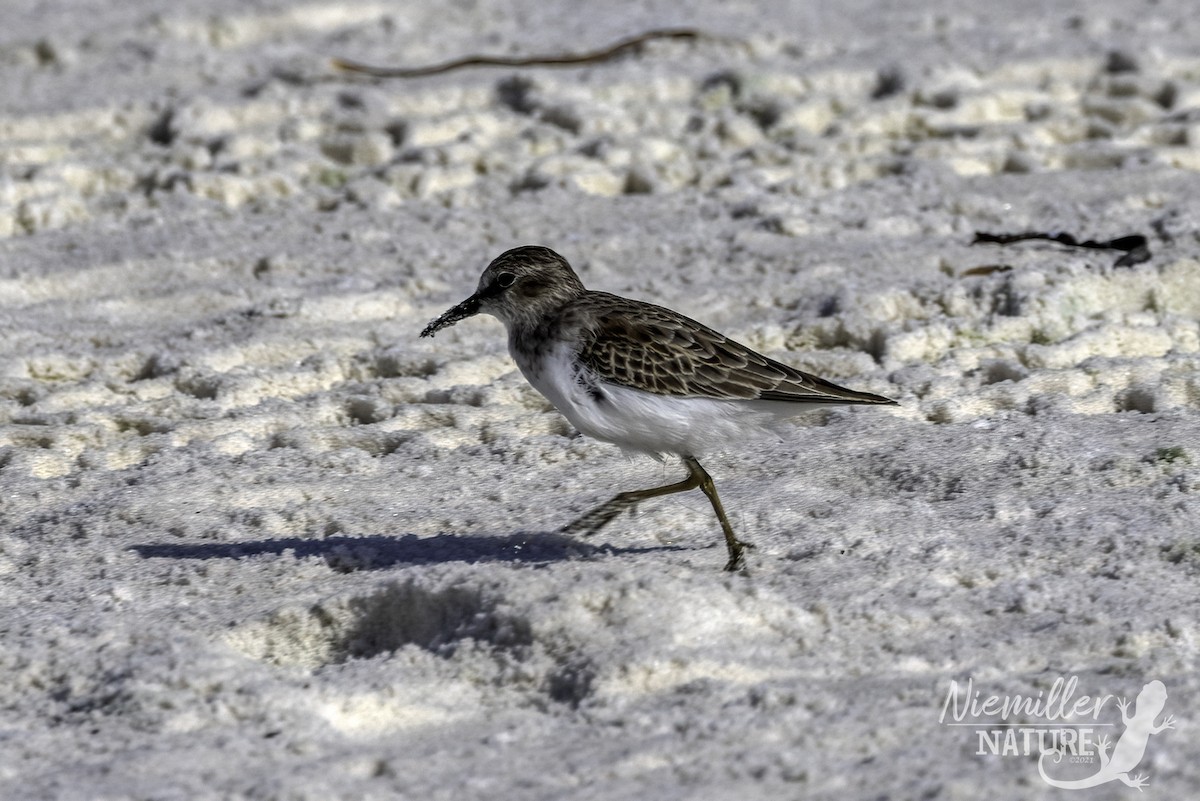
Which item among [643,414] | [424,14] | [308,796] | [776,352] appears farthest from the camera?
[424,14]

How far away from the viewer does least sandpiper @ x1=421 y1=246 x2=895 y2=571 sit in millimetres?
3717

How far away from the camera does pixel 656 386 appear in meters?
3.72

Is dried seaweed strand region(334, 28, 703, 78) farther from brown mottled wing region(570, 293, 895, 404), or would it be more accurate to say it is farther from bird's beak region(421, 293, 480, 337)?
brown mottled wing region(570, 293, 895, 404)

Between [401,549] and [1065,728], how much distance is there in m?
1.70

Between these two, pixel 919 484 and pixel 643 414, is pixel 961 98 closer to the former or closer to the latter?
pixel 919 484

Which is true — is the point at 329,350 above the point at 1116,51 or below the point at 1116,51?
below

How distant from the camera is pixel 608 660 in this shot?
3.14 meters

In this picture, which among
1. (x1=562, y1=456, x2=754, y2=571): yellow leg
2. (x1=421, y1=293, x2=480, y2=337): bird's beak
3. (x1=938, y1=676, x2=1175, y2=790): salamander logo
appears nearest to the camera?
(x1=938, y1=676, x2=1175, y2=790): salamander logo

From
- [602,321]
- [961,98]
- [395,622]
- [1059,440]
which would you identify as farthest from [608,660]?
[961,98]

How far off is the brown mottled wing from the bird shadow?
0.43 meters

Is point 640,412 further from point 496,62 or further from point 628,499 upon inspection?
point 496,62

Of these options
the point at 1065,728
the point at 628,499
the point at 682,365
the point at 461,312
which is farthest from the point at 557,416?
the point at 1065,728

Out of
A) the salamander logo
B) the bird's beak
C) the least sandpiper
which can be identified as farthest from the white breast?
the salamander logo

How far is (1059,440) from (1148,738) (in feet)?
5.06
